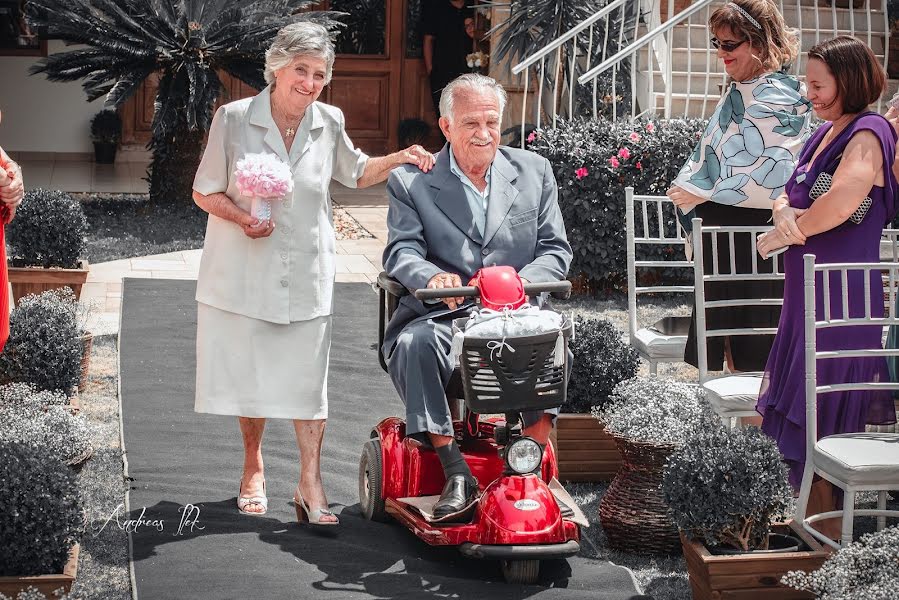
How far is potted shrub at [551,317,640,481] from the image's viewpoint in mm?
5051

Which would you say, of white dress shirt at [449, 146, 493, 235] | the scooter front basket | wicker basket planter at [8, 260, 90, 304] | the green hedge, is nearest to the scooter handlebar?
the scooter front basket

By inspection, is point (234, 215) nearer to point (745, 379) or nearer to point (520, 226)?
point (520, 226)

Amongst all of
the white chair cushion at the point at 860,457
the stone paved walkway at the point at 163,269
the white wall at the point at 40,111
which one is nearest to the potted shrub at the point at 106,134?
the white wall at the point at 40,111

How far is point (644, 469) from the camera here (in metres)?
4.39

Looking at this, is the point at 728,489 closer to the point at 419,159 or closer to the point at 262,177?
the point at 419,159

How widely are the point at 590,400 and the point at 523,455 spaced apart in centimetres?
118

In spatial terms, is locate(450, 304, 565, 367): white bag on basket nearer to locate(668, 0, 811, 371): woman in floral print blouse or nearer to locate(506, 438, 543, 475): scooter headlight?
locate(506, 438, 543, 475): scooter headlight

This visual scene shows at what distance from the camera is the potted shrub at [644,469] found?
4355 millimetres

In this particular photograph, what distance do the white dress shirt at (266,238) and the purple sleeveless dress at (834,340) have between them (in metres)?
1.61

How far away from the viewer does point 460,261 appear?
442 cm

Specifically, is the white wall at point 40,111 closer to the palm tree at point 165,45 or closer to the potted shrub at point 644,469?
the palm tree at point 165,45

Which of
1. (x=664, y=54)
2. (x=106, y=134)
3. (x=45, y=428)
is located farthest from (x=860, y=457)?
(x=106, y=134)

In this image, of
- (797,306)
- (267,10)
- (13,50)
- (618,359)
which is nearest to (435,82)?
(267,10)

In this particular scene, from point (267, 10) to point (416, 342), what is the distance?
7.18 m
